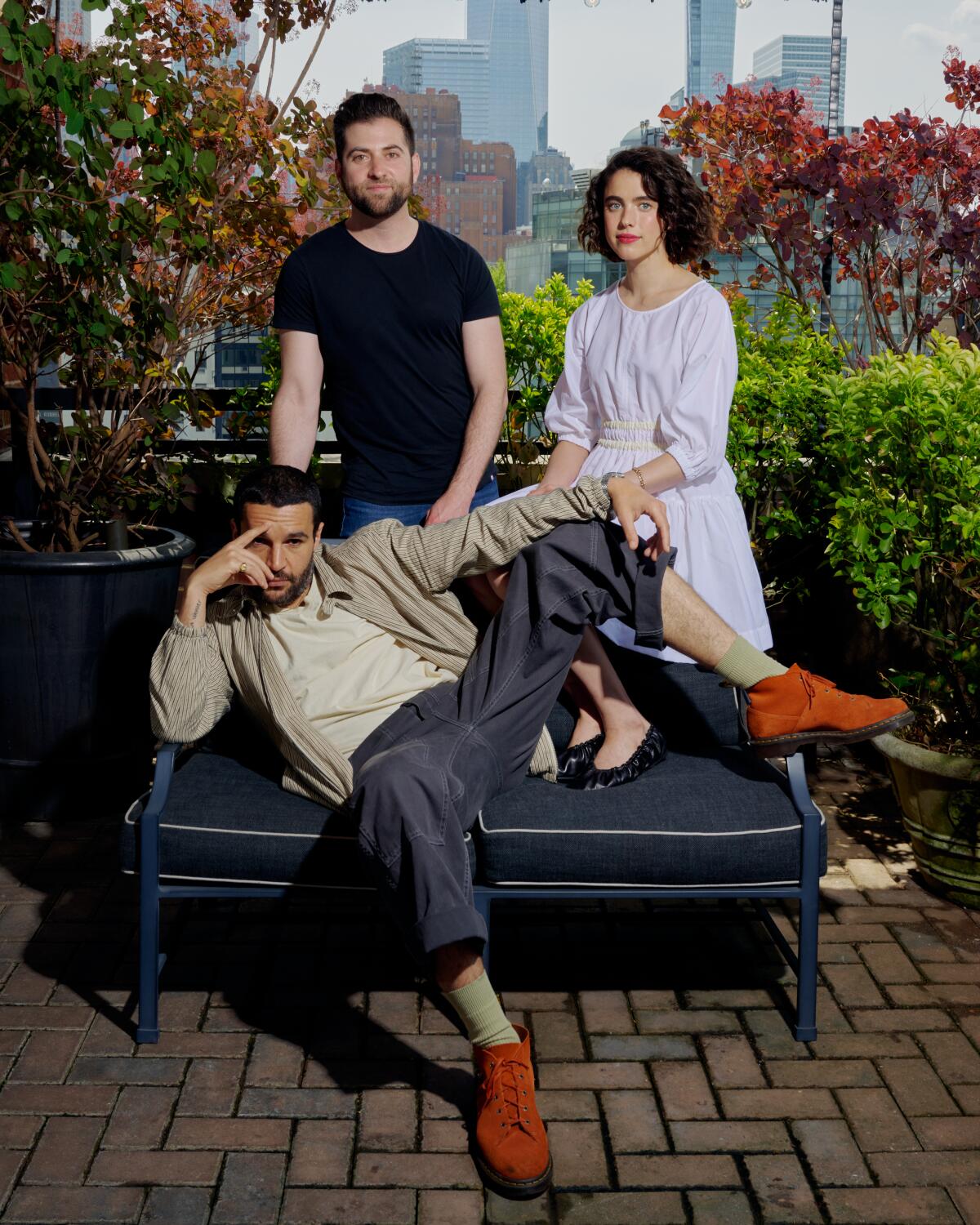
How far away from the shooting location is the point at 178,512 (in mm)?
6383

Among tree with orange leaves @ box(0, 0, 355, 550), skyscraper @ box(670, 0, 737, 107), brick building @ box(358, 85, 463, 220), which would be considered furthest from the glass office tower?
tree with orange leaves @ box(0, 0, 355, 550)

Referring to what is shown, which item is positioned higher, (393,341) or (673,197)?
(673,197)

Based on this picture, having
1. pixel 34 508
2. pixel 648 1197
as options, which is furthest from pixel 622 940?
pixel 34 508

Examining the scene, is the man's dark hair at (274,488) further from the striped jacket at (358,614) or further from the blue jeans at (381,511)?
the blue jeans at (381,511)

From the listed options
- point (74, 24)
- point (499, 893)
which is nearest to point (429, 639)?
point (499, 893)

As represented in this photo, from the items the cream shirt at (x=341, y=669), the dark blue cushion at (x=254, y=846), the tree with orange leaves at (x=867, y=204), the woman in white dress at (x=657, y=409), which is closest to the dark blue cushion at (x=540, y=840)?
the dark blue cushion at (x=254, y=846)

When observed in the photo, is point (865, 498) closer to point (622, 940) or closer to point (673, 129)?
point (622, 940)

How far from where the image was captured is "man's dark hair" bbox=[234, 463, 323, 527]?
128 inches

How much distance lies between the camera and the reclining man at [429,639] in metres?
3.24

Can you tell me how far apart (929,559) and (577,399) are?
123 cm

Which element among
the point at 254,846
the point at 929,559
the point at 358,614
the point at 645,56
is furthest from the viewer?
the point at 645,56

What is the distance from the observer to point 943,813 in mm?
3893

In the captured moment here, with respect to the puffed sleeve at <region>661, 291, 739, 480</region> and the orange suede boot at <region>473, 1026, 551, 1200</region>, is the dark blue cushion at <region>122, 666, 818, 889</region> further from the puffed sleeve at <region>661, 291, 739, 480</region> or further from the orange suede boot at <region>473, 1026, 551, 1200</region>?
the puffed sleeve at <region>661, 291, 739, 480</region>

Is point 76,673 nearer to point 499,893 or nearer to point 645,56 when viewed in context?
point 499,893
